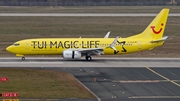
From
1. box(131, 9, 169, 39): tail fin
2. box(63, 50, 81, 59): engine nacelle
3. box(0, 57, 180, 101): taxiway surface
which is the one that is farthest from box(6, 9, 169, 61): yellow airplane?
box(0, 57, 180, 101): taxiway surface

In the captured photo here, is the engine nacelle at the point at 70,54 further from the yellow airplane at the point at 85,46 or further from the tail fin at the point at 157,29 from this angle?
the tail fin at the point at 157,29

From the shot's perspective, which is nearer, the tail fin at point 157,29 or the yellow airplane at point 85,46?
the yellow airplane at point 85,46

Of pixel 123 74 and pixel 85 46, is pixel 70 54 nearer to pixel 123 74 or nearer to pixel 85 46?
pixel 85 46

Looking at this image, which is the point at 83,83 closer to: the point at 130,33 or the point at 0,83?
the point at 0,83

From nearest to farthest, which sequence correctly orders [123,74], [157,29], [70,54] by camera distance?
[123,74] → [70,54] → [157,29]

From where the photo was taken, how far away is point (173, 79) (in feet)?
167

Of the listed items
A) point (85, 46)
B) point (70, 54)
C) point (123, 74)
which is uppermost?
point (85, 46)

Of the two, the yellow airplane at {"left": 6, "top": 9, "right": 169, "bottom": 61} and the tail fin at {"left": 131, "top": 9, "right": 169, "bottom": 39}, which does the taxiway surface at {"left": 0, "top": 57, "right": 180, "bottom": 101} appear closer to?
the yellow airplane at {"left": 6, "top": 9, "right": 169, "bottom": 61}

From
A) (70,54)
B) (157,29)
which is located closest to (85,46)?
(70,54)

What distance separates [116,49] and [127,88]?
20.1m

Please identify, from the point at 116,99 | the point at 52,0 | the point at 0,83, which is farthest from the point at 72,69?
the point at 52,0

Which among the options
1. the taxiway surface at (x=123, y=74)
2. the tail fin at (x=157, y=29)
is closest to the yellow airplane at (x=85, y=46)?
the tail fin at (x=157, y=29)

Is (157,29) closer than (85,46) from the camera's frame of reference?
No

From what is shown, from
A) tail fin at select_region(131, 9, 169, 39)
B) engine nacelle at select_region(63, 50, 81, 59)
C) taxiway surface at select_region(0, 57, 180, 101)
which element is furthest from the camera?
tail fin at select_region(131, 9, 169, 39)
